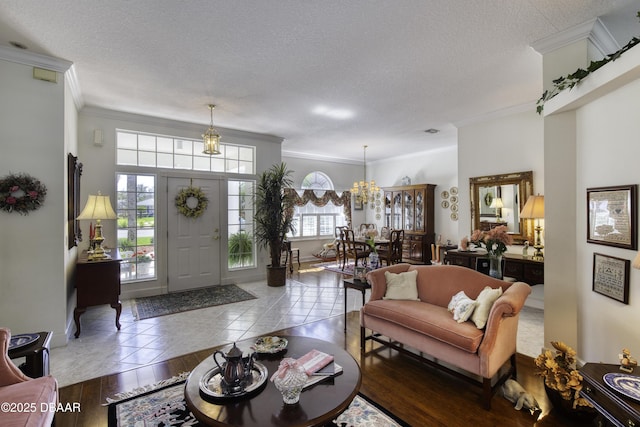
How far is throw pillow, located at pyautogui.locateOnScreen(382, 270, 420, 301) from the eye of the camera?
10.1ft

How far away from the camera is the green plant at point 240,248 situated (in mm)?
5805

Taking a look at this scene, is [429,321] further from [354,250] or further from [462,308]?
[354,250]

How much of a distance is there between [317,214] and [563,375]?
7.06m

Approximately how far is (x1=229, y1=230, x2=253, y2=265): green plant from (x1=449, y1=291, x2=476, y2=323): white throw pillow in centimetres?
423

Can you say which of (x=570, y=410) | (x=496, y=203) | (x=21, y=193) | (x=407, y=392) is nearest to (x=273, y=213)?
(x=21, y=193)

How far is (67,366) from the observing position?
2.75 metres

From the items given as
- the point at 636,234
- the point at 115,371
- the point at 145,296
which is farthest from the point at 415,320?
the point at 145,296

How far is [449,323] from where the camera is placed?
94.9 inches

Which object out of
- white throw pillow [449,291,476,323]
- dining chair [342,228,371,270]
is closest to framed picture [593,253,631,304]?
white throw pillow [449,291,476,323]

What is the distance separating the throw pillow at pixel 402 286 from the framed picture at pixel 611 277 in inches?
Result: 56.7

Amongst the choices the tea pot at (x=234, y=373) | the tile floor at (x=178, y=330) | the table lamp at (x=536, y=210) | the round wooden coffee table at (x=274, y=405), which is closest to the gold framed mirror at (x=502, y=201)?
the table lamp at (x=536, y=210)

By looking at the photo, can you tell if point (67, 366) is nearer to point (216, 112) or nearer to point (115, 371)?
point (115, 371)

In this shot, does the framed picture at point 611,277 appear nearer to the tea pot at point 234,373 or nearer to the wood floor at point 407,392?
the wood floor at point 407,392

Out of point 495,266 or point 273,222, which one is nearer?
point 495,266
